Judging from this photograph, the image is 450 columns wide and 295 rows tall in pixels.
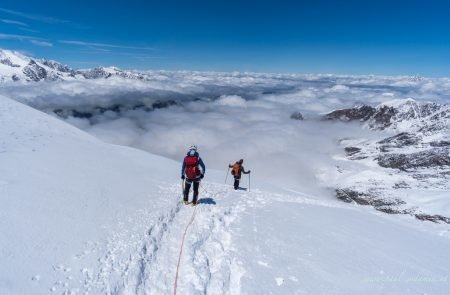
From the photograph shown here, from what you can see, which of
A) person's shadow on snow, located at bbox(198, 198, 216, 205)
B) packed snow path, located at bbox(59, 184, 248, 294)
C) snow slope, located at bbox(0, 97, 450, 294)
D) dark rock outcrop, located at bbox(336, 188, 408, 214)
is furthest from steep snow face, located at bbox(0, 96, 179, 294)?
dark rock outcrop, located at bbox(336, 188, 408, 214)

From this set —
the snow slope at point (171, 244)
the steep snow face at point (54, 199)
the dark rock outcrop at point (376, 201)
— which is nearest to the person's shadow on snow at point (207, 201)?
the snow slope at point (171, 244)

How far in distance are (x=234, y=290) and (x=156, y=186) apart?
10.5 meters

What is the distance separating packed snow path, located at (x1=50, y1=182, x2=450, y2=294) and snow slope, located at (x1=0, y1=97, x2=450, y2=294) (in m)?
0.04

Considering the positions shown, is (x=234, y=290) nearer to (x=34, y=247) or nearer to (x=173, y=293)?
→ (x=173, y=293)

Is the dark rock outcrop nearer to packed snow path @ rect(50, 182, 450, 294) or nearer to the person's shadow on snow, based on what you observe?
the person's shadow on snow

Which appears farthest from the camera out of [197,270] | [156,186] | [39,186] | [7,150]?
[156,186]

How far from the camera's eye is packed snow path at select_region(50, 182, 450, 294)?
8.15 m

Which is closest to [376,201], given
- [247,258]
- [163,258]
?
[247,258]

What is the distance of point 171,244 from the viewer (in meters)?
10.4

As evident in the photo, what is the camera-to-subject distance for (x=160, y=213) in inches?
514

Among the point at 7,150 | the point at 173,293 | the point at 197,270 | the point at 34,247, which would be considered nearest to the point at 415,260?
the point at 197,270

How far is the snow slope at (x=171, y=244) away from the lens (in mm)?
7719

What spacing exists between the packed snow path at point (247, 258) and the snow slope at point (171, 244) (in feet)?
0.12

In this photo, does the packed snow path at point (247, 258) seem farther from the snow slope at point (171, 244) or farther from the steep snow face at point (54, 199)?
the steep snow face at point (54, 199)
